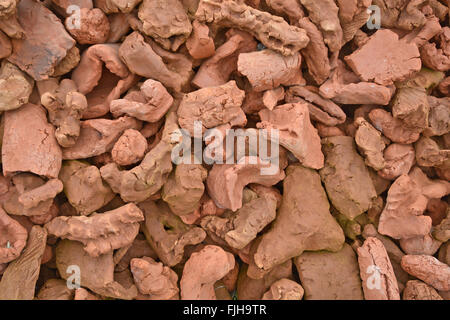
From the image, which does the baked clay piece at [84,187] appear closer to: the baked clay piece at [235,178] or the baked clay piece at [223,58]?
the baked clay piece at [235,178]

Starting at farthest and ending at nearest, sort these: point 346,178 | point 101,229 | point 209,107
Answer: point 346,178, point 209,107, point 101,229

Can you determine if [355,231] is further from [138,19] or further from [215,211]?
[138,19]

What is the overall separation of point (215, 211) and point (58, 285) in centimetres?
78

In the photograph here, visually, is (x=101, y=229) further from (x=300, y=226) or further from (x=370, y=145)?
(x=370, y=145)

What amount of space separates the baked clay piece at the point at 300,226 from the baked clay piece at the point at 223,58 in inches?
23.9

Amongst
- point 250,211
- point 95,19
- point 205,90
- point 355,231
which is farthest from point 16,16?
point 355,231

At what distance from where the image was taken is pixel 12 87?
5.24ft

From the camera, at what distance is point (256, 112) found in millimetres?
1872

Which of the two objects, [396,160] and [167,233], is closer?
[167,233]

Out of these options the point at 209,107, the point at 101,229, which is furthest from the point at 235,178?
the point at 101,229

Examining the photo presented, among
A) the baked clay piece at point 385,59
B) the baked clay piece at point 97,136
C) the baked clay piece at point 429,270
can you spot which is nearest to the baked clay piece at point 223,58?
the baked clay piece at point 97,136

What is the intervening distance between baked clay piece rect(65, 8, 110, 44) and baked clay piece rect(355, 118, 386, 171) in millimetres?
1315

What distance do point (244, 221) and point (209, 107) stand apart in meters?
0.54

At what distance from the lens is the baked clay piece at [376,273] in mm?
1634
